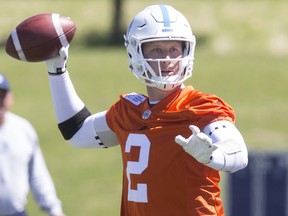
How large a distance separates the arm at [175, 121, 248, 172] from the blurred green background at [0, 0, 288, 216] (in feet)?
26.9

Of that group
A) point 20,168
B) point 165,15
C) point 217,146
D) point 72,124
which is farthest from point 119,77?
point 217,146

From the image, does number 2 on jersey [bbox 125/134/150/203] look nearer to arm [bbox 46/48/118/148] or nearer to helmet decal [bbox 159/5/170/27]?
arm [bbox 46/48/118/148]

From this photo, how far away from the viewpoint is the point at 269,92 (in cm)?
1820

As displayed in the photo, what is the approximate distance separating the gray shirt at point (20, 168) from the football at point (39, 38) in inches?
96.4

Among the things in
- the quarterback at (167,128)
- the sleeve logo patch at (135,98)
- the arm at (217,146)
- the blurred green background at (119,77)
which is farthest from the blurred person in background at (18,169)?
the blurred green background at (119,77)

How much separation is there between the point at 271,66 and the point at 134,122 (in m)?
16.1

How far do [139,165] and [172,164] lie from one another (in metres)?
0.15

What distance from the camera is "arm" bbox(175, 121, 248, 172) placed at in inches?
143

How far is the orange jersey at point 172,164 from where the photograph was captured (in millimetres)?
4012

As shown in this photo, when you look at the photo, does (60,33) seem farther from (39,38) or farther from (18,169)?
(18,169)

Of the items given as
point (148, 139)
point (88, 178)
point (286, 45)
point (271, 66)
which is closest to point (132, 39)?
point (148, 139)

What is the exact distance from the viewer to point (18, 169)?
22.7ft

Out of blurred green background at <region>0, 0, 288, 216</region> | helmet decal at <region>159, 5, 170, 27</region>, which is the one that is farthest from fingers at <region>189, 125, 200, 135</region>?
blurred green background at <region>0, 0, 288, 216</region>

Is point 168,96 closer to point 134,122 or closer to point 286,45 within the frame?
point 134,122
